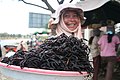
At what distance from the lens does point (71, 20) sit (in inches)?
98.7

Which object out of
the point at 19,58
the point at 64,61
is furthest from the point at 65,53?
the point at 19,58

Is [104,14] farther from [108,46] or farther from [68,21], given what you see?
[68,21]

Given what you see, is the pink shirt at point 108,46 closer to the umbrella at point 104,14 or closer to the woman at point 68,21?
the umbrella at point 104,14

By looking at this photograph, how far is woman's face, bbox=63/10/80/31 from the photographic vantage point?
2.51 meters

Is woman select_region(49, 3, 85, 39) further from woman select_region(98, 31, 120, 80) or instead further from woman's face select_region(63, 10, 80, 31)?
woman select_region(98, 31, 120, 80)

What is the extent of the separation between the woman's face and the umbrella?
4539 millimetres

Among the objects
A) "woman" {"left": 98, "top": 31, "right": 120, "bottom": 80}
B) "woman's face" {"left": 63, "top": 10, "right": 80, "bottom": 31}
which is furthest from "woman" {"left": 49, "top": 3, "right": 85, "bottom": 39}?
"woman" {"left": 98, "top": 31, "right": 120, "bottom": 80}

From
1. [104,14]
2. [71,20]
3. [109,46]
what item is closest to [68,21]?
[71,20]

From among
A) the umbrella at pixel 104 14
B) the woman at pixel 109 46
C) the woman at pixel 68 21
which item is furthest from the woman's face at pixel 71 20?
the umbrella at pixel 104 14

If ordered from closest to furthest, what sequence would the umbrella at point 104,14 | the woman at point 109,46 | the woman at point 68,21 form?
the woman at point 68,21 < the woman at point 109,46 < the umbrella at point 104,14

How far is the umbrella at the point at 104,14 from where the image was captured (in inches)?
279

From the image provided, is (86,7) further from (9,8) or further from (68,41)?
(9,8)

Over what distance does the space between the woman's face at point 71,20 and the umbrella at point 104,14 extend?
4.54 metres

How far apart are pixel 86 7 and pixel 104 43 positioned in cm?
103
